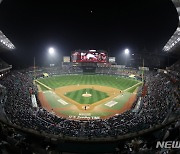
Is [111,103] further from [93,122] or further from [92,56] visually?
[92,56]

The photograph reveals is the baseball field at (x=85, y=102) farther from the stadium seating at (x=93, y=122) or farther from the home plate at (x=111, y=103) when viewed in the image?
the stadium seating at (x=93, y=122)

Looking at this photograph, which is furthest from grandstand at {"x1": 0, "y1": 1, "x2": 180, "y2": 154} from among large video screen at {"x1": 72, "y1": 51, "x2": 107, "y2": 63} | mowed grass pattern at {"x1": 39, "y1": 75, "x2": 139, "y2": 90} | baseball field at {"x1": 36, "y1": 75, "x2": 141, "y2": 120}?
large video screen at {"x1": 72, "y1": 51, "x2": 107, "y2": 63}

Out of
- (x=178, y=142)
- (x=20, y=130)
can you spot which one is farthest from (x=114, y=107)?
(x=178, y=142)

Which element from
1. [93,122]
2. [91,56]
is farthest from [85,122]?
[91,56]

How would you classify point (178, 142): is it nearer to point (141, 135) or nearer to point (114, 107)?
point (141, 135)

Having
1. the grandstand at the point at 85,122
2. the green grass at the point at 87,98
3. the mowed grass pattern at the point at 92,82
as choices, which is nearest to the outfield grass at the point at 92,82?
the mowed grass pattern at the point at 92,82
